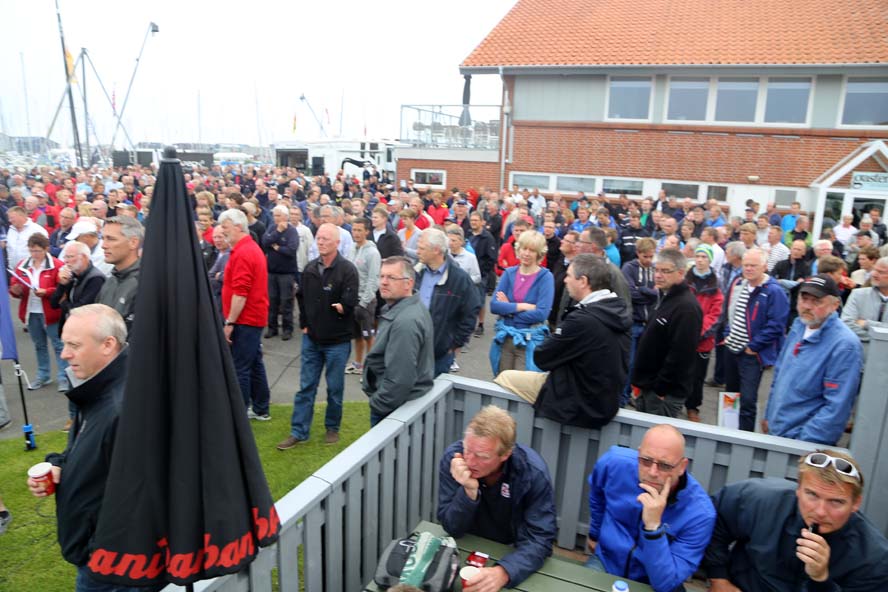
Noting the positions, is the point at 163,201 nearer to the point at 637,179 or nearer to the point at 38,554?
the point at 38,554

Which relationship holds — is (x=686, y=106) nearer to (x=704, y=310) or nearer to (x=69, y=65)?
(x=704, y=310)

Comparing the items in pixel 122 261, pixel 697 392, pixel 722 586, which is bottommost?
pixel 722 586

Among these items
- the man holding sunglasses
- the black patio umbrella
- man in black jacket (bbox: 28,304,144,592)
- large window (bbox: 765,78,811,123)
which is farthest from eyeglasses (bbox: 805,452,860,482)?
large window (bbox: 765,78,811,123)

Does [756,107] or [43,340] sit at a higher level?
[756,107]

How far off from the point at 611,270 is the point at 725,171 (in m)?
17.0

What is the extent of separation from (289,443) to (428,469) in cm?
206

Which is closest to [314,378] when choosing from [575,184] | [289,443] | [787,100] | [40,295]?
[289,443]

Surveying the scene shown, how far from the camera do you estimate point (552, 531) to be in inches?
122

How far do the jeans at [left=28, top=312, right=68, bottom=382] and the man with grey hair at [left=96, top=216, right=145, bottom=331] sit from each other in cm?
233

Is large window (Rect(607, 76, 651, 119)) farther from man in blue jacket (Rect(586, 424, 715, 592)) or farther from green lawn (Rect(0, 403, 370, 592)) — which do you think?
man in blue jacket (Rect(586, 424, 715, 592))

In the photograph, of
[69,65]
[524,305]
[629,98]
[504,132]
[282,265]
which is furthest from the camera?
[69,65]

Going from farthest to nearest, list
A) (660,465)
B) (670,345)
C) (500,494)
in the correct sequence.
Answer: (670,345) → (500,494) → (660,465)

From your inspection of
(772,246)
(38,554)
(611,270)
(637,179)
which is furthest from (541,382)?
(637,179)

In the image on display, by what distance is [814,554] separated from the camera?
8.45 feet
